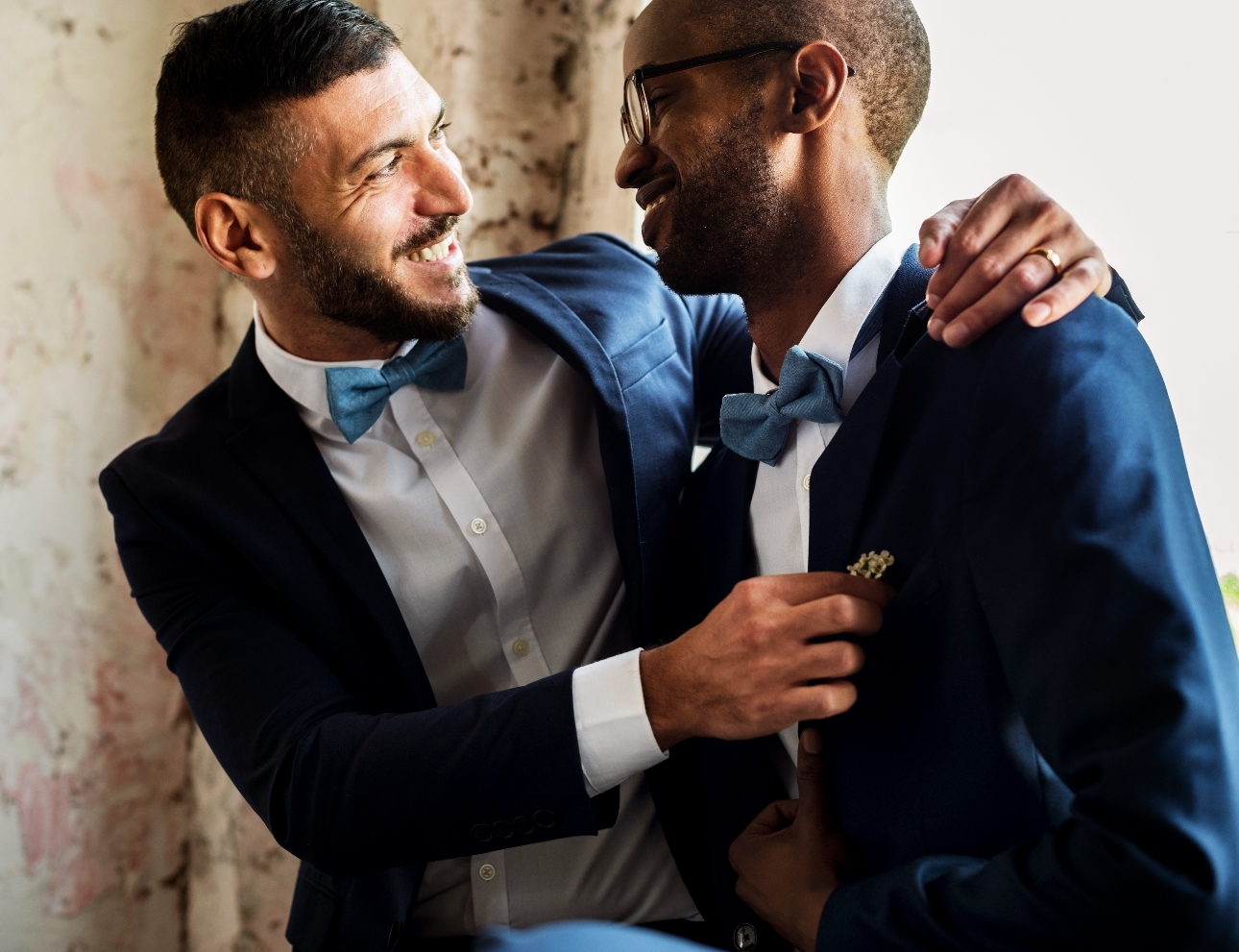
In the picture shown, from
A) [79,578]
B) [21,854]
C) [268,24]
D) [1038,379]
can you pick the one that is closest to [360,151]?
[268,24]

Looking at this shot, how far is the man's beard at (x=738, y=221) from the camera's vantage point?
1.37 metres

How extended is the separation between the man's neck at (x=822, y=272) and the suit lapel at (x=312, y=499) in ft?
2.22

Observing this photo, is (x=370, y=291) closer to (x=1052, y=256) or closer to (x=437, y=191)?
(x=437, y=191)

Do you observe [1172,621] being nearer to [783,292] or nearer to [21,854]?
[783,292]

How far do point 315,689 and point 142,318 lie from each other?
132 cm

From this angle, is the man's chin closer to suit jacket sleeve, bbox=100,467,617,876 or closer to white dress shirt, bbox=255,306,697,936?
white dress shirt, bbox=255,306,697,936

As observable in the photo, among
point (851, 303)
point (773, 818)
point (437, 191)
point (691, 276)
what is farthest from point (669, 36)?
point (773, 818)

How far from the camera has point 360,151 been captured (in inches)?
67.6

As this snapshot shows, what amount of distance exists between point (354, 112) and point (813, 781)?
1.21m

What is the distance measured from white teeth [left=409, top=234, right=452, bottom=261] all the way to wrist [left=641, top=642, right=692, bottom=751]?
0.81m

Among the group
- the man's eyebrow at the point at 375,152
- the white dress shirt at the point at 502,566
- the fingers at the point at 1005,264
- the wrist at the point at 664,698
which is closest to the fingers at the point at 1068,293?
the fingers at the point at 1005,264

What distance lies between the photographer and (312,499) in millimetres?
1643

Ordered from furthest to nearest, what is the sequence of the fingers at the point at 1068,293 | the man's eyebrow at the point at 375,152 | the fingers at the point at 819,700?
1. the man's eyebrow at the point at 375,152
2. the fingers at the point at 819,700
3. the fingers at the point at 1068,293

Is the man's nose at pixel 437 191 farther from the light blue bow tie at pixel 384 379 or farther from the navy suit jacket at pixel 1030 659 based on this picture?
the navy suit jacket at pixel 1030 659
